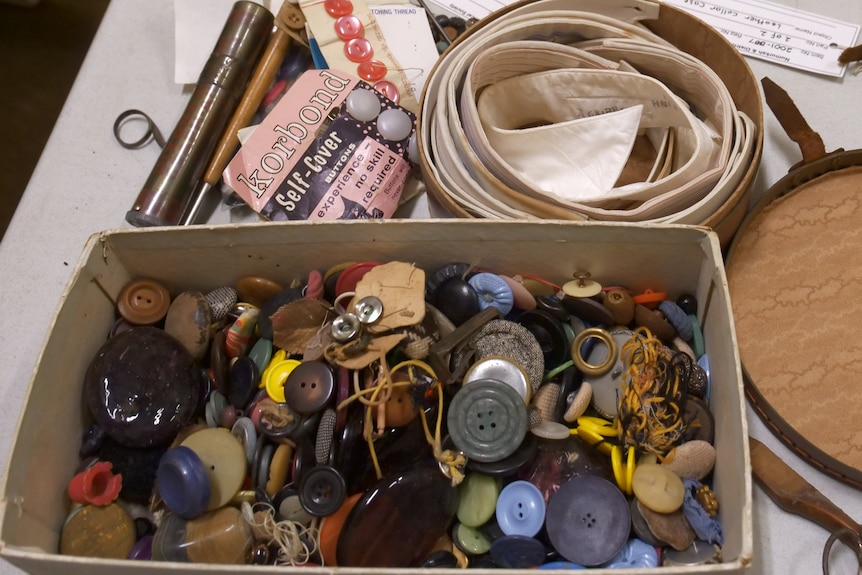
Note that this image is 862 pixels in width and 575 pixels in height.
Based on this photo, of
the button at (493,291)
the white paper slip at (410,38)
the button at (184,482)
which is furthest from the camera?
the white paper slip at (410,38)

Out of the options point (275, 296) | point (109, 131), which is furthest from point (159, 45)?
point (275, 296)

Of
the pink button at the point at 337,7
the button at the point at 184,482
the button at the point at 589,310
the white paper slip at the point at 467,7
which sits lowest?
the button at the point at 184,482

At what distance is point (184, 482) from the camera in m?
0.64

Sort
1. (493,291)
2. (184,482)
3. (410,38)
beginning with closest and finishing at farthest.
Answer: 1. (184,482)
2. (493,291)
3. (410,38)

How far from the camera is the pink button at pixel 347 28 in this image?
0.96 m

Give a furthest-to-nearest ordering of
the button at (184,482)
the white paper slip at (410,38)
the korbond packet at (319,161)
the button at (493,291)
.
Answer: the white paper slip at (410,38) < the korbond packet at (319,161) < the button at (493,291) < the button at (184,482)

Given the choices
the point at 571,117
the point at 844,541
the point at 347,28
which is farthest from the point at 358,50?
the point at 844,541

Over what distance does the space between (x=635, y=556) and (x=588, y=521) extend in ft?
0.18

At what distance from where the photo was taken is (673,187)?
81 cm

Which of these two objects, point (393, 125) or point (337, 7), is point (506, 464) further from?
point (337, 7)

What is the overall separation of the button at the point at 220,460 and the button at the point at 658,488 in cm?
36

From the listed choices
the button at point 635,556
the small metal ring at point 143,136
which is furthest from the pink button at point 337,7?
the button at point 635,556

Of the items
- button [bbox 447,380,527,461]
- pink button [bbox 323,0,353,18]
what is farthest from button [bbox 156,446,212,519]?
pink button [bbox 323,0,353,18]

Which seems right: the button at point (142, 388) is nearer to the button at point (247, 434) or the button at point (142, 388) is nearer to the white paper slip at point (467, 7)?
the button at point (247, 434)
